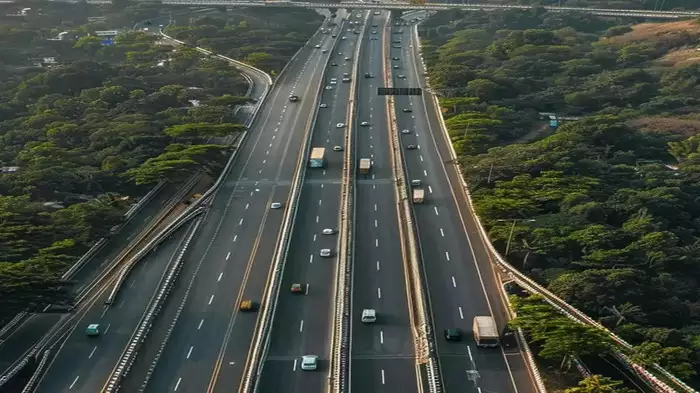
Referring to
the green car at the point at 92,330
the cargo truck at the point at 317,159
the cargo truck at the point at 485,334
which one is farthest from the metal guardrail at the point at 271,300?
the cargo truck at the point at 485,334

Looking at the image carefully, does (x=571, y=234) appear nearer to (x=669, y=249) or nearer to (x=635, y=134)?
(x=669, y=249)

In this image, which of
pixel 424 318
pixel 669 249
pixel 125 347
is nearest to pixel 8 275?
pixel 125 347

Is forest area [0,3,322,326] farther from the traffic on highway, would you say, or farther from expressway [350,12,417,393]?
expressway [350,12,417,393]

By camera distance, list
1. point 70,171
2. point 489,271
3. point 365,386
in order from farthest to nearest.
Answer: point 70,171, point 489,271, point 365,386

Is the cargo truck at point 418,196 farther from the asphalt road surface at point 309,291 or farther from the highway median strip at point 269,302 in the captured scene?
the highway median strip at point 269,302

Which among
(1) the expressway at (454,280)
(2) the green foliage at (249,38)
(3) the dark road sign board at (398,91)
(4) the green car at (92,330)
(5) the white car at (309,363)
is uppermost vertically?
(2) the green foliage at (249,38)

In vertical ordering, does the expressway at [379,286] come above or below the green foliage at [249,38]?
below

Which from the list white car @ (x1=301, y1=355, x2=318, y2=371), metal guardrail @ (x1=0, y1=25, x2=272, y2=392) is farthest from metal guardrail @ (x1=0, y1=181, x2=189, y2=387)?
white car @ (x1=301, y1=355, x2=318, y2=371)
